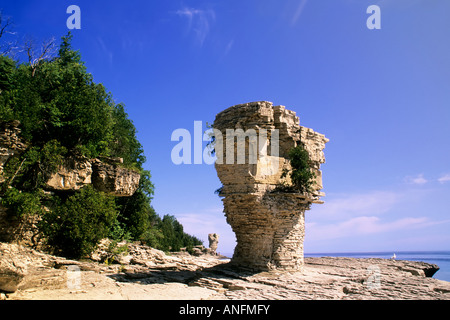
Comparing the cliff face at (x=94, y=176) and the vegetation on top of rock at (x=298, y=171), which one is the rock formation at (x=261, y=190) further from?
the cliff face at (x=94, y=176)

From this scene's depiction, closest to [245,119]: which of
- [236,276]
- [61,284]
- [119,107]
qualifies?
[236,276]

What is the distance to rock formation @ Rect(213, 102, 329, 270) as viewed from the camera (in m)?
11.9

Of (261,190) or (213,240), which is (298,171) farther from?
(213,240)

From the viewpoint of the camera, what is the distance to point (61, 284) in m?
9.20

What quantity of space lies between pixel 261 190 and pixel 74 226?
8.75 m

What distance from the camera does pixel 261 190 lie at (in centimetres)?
Answer: 1197

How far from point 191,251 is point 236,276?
19.6m

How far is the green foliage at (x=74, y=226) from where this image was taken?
1312 centimetres

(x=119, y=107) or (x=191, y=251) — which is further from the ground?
(x=119, y=107)

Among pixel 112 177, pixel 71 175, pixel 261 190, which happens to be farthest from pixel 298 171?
pixel 71 175

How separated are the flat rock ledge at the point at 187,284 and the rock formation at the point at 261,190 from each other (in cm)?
84

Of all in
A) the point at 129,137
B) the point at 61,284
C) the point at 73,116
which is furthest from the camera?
the point at 129,137

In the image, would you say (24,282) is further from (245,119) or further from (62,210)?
(245,119)
